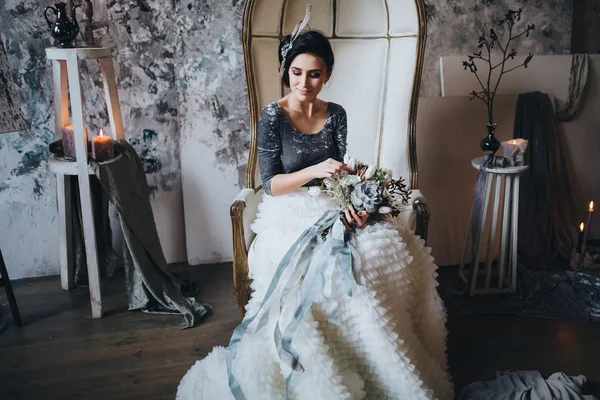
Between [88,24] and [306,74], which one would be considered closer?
[306,74]

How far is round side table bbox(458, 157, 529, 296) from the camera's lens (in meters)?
3.46

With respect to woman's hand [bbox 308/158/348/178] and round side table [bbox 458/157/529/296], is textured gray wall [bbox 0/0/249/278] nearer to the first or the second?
Result: woman's hand [bbox 308/158/348/178]

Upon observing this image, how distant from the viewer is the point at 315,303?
2.42 m

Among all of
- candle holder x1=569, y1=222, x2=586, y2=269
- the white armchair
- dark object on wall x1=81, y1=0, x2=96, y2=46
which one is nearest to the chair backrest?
the white armchair

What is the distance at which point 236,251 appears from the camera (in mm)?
2891

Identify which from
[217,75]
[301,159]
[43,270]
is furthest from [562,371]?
[43,270]

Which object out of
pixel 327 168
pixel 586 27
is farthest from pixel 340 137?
pixel 586 27

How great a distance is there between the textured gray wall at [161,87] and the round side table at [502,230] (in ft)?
2.69

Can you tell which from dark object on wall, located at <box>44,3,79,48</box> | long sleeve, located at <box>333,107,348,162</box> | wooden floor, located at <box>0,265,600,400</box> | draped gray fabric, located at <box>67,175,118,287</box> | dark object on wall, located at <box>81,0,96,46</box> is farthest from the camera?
draped gray fabric, located at <box>67,175,118,287</box>

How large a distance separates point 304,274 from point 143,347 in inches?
43.5

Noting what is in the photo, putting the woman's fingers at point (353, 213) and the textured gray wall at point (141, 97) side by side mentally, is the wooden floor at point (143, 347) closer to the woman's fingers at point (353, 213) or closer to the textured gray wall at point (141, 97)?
the textured gray wall at point (141, 97)

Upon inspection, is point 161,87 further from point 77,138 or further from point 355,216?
point 355,216

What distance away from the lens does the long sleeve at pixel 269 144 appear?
2.80 m

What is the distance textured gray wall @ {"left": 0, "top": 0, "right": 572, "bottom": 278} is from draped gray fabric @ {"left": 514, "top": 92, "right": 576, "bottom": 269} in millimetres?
453
